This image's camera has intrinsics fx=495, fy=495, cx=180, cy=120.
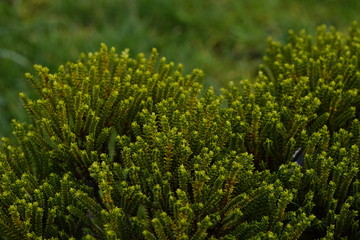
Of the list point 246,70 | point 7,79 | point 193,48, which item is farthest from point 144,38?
point 7,79

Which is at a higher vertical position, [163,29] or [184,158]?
[163,29]

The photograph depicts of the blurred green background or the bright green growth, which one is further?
the blurred green background

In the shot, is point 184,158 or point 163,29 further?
point 163,29

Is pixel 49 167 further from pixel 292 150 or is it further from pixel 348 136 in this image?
pixel 348 136

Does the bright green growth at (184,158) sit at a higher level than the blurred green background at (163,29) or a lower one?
lower
